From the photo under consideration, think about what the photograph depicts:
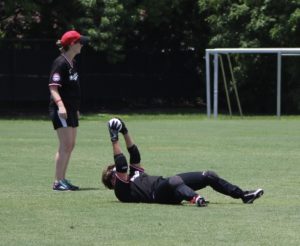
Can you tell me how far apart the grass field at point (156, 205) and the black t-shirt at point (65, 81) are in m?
1.20

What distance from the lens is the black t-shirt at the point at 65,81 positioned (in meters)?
12.4

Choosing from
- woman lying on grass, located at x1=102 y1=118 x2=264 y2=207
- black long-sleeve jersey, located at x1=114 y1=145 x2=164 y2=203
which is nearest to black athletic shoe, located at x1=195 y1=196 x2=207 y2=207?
woman lying on grass, located at x1=102 y1=118 x2=264 y2=207

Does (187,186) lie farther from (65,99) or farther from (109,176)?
(65,99)

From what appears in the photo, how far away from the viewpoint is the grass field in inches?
342

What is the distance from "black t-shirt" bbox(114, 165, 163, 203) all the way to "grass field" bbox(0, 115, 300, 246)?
0.17 meters

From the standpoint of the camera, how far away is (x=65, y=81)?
12.5 metres

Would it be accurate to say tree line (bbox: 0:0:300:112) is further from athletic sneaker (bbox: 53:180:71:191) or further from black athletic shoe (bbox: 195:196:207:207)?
black athletic shoe (bbox: 195:196:207:207)

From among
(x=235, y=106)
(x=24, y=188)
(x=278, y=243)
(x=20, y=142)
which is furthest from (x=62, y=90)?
(x=235, y=106)

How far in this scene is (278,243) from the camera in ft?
26.9

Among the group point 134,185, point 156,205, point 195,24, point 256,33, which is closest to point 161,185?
point 156,205

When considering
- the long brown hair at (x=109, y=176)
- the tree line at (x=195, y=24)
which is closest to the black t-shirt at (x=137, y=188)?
the long brown hair at (x=109, y=176)

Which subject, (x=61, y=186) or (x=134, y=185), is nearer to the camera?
(x=134, y=185)

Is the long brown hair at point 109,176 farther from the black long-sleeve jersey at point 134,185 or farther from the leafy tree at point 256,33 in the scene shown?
the leafy tree at point 256,33

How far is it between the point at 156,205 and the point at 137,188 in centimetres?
31
